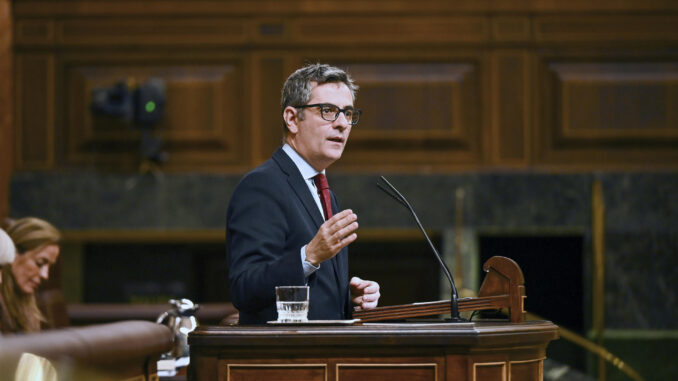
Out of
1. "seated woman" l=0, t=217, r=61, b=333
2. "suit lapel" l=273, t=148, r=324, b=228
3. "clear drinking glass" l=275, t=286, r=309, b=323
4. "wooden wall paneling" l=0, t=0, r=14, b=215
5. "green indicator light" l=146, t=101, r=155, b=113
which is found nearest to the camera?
"clear drinking glass" l=275, t=286, r=309, b=323

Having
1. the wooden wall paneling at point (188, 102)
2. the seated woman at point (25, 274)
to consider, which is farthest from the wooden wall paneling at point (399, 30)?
the seated woman at point (25, 274)

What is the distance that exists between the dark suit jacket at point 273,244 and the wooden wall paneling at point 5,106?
13.5ft

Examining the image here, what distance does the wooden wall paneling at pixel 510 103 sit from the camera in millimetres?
6000

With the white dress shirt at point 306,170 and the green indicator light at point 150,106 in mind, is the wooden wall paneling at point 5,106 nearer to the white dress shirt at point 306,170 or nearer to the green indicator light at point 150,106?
the green indicator light at point 150,106

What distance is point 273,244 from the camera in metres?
2.15

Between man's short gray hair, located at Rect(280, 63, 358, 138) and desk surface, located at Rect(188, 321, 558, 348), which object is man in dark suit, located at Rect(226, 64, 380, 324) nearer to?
man's short gray hair, located at Rect(280, 63, 358, 138)

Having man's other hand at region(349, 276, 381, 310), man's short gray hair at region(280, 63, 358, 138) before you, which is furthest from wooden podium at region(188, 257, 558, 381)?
man's short gray hair at region(280, 63, 358, 138)

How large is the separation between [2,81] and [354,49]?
81.8 inches

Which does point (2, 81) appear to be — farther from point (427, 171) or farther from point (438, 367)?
point (438, 367)

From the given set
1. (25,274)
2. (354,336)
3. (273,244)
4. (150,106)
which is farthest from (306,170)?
(150,106)

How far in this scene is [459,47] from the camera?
19.8 ft

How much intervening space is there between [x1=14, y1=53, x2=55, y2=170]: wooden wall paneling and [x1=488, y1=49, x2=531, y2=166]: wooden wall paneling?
2622mm

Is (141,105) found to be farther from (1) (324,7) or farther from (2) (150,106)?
(1) (324,7)

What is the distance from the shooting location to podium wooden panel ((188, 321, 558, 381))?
1.88 m
